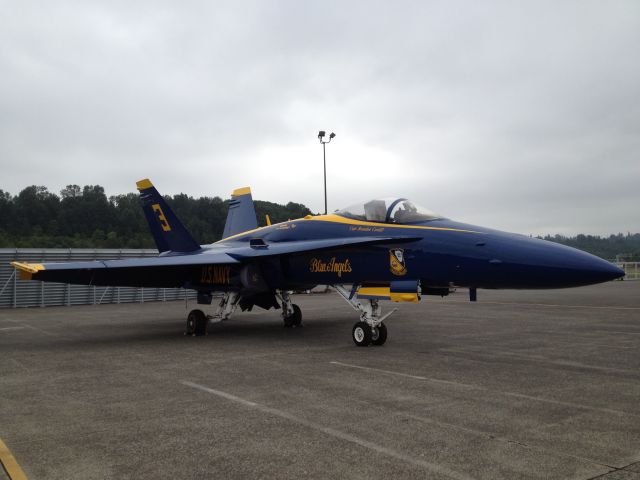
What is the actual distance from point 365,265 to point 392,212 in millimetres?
1109

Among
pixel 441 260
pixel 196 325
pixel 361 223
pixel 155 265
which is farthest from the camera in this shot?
pixel 196 325

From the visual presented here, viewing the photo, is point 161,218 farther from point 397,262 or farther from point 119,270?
point 397,262

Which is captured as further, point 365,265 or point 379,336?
point 379,336

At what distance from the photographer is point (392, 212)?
9.71 metres

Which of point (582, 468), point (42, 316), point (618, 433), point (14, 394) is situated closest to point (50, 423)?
point (14, 394)

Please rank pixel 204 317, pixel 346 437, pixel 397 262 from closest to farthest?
pixel 346 437 < pixel 397 262 < pixel 204 317

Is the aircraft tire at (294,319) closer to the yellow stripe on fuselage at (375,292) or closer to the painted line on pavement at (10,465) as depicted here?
the yellow stripe on fuselage at (375,292)

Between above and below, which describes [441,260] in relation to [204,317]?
above

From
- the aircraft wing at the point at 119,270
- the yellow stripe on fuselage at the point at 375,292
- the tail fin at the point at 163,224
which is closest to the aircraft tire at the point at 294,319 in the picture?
the aircraft wing at the point at 119,270

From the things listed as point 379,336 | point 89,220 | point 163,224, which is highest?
point 89,220

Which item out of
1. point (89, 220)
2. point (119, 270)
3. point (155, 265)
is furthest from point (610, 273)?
point (89, 220)

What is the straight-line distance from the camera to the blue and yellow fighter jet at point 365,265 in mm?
7957

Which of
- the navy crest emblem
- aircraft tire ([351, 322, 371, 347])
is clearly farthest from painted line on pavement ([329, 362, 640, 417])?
the navy crest emblem

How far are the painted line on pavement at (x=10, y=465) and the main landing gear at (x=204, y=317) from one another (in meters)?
8.18
